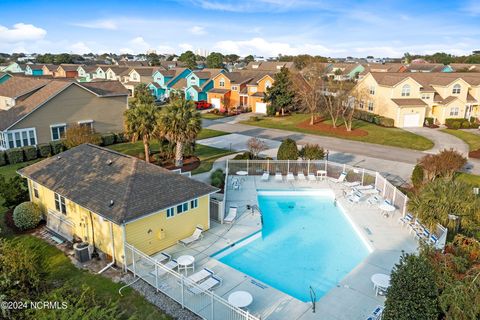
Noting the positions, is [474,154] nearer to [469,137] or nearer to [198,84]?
[469,137]

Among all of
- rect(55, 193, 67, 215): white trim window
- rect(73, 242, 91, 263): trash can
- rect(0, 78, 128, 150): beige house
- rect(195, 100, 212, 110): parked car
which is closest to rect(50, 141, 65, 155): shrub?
rect(0, 78, 128, 150): beige house

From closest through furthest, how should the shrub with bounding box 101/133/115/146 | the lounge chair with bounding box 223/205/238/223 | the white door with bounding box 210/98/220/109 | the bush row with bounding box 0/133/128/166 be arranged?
the lounge chair with bounding box 223/205/238/223
the bush row with bounding box 0/133/128/166
the shrub with bounding box 101/133/115/146
the white door with bounding box 210/98/220/109

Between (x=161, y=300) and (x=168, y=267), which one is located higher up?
(x=168, y=267)

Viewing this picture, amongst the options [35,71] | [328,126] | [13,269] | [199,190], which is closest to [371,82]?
[328,126]

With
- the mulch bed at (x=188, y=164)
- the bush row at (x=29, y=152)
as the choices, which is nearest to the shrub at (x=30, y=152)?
the bush row at (x=29, y=152)

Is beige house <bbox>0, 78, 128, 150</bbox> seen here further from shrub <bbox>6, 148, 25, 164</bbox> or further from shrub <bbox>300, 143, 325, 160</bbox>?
shrub <bbox>300, 143, 325, 160</bbox>

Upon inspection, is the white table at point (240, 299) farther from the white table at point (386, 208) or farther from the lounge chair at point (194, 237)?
the white table at point (386, 208)

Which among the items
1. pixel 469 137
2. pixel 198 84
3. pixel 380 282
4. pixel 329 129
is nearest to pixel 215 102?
pixel 198 84
